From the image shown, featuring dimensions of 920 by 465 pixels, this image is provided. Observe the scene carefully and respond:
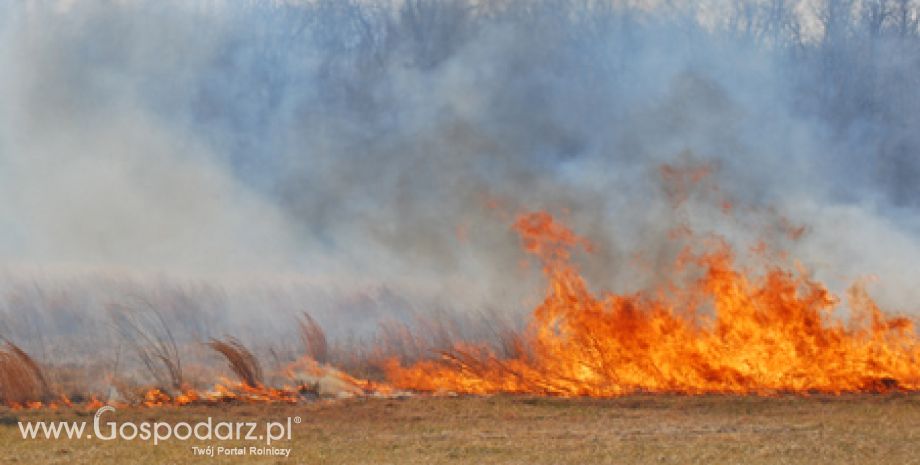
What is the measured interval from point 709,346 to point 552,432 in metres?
5.59

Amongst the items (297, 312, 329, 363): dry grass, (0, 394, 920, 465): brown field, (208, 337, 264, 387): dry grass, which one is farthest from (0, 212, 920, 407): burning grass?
(0, 394, 920, 465): brown field

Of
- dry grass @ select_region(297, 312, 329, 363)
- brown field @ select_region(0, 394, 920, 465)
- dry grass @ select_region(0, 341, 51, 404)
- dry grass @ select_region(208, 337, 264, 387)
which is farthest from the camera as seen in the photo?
dry grass @ select_region(297, 312, 329, 363)

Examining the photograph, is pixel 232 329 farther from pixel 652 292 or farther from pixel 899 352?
pixel 899 352

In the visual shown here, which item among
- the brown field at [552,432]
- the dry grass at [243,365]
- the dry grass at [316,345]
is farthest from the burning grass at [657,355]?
the brown field at [552,432]

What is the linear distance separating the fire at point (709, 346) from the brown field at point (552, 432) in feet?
3.52

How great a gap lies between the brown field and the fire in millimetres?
1073

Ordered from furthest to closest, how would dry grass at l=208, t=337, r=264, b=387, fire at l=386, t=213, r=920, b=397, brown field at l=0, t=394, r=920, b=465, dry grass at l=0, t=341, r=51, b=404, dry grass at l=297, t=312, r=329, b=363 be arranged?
dry grass at l=297, t=312, r=329, b=363 < fire at l=386, t=213, r=920, b=397 < dry grass at l=208, t=337, r=264, b=387 < dry grass at l=0, t=341, r=51, b=404 < brown field at l=0, t=394, r=920, b=465

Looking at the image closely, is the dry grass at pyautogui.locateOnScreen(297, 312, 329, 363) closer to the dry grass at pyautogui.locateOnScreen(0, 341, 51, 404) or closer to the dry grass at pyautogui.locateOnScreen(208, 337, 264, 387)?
the dry grass at pyautogui.locateOnScreen(208, 337, 264, 387)

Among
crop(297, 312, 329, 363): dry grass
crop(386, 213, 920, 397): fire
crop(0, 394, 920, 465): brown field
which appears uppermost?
crop(297, 312, 329, 363): dry grass

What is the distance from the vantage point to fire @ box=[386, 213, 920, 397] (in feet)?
63.8

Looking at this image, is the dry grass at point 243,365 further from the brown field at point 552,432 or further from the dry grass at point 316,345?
the dry grass at point 316,345

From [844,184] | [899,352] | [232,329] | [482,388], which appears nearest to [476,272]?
[232,329]

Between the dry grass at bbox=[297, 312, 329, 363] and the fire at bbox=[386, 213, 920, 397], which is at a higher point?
the dry grass at bbox=[297, 312, 329, 363]

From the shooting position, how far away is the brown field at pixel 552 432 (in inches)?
532
